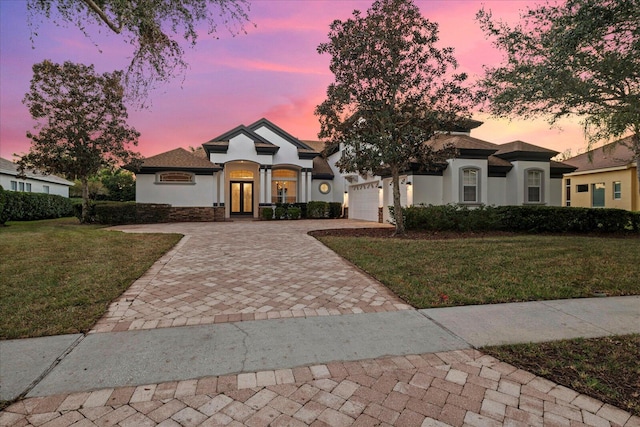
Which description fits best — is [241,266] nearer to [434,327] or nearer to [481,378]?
[434,327]

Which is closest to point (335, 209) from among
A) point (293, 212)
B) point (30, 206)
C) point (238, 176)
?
point (293, 212)

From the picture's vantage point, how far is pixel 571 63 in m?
7.47

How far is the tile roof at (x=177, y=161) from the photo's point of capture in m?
19.8

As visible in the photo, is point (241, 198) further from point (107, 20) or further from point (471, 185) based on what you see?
point (107, 20)

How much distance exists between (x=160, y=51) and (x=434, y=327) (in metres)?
7.73

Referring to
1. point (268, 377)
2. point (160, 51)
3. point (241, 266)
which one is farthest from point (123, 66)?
point (268, 377)

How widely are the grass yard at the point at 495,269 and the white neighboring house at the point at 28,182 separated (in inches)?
855

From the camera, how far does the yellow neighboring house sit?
18562 millimetres

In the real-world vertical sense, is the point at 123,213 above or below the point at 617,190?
below

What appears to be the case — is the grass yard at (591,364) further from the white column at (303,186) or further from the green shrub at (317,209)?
the white column at (303,186)

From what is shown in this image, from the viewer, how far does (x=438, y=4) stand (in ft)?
34.7

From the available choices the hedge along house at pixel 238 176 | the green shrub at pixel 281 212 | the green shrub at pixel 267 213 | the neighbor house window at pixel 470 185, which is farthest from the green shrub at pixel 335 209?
the neighbor house window at pixel 470 185

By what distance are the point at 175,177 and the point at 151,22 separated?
49.3 feet

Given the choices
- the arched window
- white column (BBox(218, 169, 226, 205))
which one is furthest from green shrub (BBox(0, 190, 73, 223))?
the arched window
